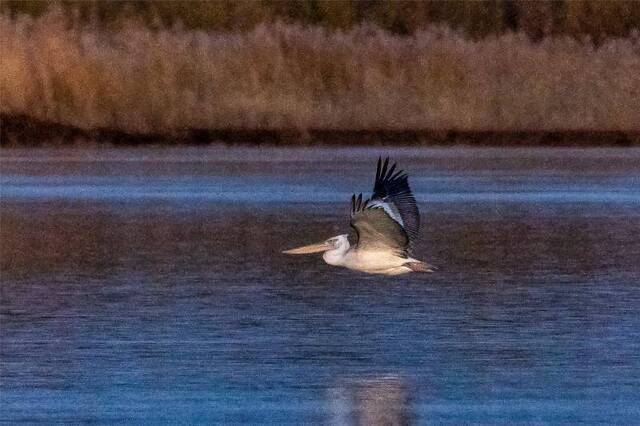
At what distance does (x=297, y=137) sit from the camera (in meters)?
18.9

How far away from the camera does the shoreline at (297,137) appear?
18.7 m

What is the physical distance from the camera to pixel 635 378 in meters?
7.15

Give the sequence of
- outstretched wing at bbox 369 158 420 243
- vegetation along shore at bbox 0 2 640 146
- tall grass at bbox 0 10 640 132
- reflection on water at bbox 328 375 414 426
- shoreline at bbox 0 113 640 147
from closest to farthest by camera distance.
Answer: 1. reflection on water at bbox 328 375 414 426
2. outstretched wing at bbox 369 158 420 243
3. shoreline at bbox 0 113 640 147
4. vegetation along shore at bbox 0 2 640 146
5. tall grass at bbox 0 10 640 132

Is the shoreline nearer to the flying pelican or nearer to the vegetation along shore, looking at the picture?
the vegetation along shore

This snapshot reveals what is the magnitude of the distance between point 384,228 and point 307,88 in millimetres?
12862

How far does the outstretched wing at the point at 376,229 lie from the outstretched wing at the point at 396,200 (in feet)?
0.08

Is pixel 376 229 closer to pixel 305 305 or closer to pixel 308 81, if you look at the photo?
pixel 305 305

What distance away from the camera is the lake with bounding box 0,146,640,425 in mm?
6809

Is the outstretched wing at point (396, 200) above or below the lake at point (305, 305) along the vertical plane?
above

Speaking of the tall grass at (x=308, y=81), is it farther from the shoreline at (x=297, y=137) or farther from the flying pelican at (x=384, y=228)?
the flying pelican at (x=384, y=228)

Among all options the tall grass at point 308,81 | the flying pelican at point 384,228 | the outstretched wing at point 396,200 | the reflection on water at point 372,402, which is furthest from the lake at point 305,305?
the tall grass at point 308,81

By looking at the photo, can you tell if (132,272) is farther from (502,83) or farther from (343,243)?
Answer: (502,83)

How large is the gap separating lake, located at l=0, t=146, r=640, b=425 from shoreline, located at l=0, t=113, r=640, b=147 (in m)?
3.35

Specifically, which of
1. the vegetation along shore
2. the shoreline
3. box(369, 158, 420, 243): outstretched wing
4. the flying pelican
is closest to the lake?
the flying pelican
